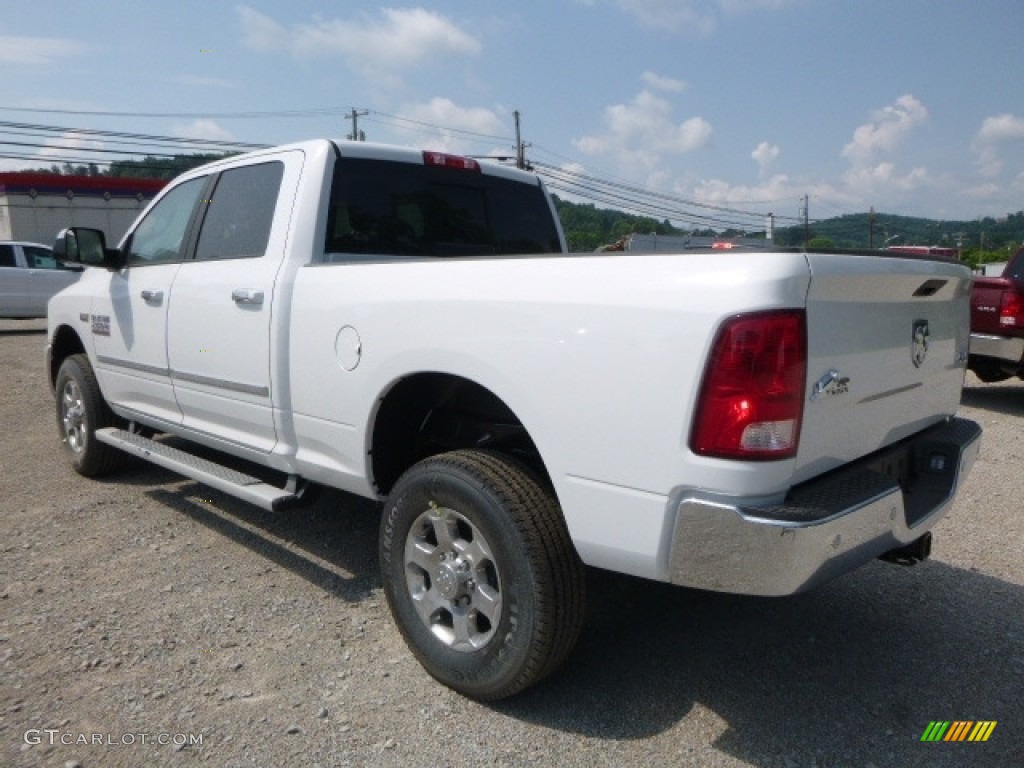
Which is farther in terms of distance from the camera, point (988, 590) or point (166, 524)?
point (166, 524)

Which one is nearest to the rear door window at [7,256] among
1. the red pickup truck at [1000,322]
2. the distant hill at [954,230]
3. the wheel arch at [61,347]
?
the wheel arch at [61,347]

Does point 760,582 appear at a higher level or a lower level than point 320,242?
lower

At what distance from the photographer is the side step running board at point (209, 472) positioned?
358 centimetres

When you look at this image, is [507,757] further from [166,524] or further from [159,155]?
[159,155]

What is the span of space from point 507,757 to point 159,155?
3737 centimetres

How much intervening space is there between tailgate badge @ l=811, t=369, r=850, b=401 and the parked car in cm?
1793

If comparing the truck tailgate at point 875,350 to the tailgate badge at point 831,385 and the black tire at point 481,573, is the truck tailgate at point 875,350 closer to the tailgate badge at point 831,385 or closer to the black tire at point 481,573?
the tailgate badge at point 831,385

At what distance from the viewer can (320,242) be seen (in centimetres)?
361

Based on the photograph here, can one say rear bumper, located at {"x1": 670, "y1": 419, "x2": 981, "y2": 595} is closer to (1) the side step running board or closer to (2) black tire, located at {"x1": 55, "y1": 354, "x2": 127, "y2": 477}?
(1) the side step running board

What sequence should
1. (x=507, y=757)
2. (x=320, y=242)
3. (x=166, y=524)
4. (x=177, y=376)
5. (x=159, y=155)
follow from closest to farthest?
(x=507, y=757) < (x=320, y=242) < (x=177, y=376) < (x=166, y=524) < (x=159, y=155)

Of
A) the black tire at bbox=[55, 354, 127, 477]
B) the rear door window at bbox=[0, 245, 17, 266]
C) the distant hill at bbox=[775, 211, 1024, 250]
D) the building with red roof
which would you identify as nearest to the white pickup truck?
the black tire at bbox=[55, 354, 127, 477]

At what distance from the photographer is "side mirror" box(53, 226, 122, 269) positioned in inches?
191

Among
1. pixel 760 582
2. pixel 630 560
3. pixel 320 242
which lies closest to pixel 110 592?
pixel 320 242

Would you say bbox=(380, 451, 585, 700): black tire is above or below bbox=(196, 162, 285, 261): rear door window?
below
